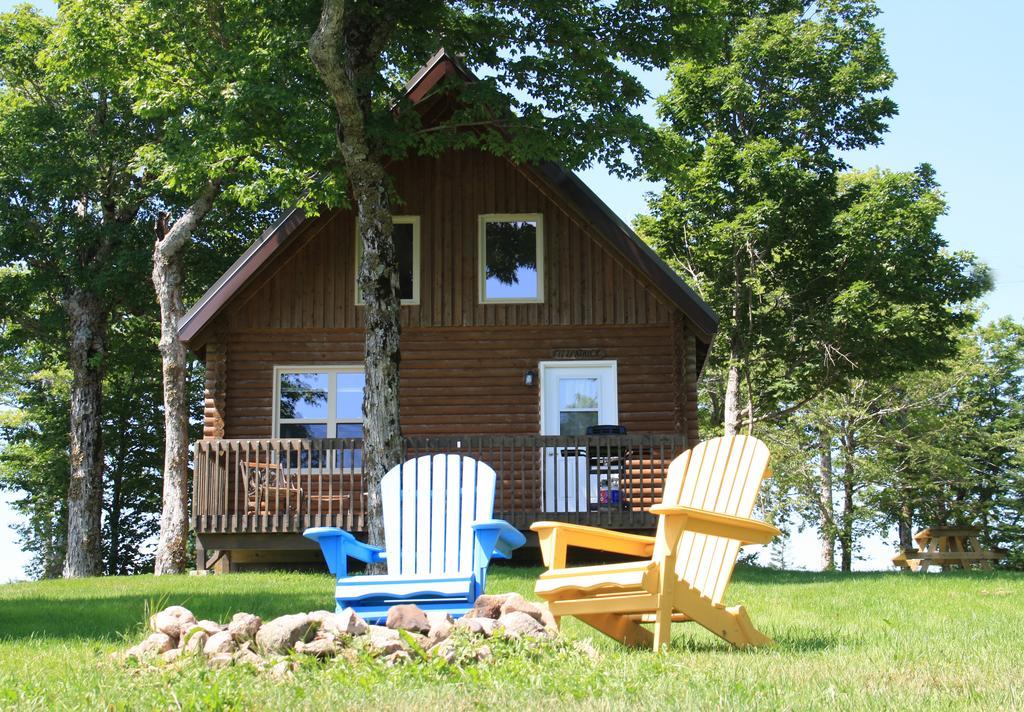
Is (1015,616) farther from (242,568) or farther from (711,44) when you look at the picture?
(242,568)

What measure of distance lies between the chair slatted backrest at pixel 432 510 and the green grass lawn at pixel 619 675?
2.98 ft

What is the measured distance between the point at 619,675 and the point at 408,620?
1.20 meters

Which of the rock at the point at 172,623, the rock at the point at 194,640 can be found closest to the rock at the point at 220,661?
the rock at the point at 194,640

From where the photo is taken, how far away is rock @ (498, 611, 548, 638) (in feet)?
18.2

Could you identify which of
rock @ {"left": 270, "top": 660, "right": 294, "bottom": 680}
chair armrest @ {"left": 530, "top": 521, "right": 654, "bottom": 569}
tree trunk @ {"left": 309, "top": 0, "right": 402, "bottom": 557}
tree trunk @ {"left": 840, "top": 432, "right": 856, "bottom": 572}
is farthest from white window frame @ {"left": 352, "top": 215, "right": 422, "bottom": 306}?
tree trunk @ {"left": 840, "top": 432, "right": 856, "bottom": 572}

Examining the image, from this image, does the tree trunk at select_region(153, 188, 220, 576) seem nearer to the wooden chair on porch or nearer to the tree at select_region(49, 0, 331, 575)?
the tree at select_region(49, 0, 331, 575)

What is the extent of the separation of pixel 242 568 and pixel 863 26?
13.9m

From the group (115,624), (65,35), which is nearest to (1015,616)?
(115,624)

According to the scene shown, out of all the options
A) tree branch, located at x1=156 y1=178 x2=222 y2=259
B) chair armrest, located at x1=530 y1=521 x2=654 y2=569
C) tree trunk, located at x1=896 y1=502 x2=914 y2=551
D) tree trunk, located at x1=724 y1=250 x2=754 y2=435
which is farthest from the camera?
tree trunk, located at x1=896 y1=502 x2=914 y2=551

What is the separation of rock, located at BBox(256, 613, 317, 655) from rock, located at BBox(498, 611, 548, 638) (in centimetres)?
92

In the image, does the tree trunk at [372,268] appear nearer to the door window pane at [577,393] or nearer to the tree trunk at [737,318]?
the door window pane at [577,393]

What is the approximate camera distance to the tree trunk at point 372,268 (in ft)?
36.9

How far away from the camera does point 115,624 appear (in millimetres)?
7699

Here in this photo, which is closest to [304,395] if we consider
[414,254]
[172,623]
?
[414,254]
